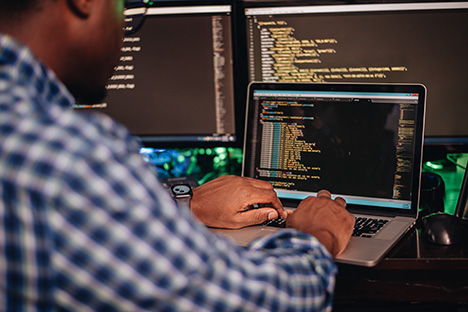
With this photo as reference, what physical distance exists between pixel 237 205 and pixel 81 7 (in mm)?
570

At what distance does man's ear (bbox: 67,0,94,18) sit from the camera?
56 centimetres

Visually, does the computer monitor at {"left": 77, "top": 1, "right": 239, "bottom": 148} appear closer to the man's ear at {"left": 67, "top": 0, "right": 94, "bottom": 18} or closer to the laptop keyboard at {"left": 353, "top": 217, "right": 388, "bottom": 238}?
the laptop keyboard at {"left": 353, "top": 217, "right": 388, "bottom": 238}

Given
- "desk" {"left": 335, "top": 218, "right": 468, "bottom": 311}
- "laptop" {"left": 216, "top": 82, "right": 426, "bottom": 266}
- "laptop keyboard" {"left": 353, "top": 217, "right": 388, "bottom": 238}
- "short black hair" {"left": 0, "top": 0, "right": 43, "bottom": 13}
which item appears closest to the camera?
"short black hair" {"left": 0, "top": 0, "right": 43, "bottom": 13}

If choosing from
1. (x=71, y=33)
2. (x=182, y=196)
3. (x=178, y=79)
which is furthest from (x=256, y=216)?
(x=71, y=33)

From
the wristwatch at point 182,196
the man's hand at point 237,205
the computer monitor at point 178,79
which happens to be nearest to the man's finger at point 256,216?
the man's hand at point 237,205

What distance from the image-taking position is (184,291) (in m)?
0.46

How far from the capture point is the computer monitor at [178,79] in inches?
50.5

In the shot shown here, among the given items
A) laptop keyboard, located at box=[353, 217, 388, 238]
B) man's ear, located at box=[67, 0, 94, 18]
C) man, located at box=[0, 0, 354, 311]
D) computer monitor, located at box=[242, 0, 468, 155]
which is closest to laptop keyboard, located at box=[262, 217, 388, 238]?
laptop keyboard, located at box=[353, 217, 388, 238]

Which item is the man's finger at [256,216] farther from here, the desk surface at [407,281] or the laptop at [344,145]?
the desk surface at [407,281]

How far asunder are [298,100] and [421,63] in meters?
0.32

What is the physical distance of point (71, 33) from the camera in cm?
58

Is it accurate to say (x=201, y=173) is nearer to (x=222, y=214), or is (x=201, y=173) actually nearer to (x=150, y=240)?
(x=222, y=214)

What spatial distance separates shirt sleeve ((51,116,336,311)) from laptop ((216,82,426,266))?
514 mm

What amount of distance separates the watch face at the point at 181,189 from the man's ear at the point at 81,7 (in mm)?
574
